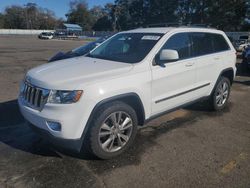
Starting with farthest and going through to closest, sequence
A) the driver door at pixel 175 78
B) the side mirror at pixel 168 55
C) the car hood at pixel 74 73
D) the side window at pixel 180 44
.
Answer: the side window at pixel 180 44
the driver door at pixel 175 78
the side mirror at pixel 168 55
the car hood at pixel 74 73

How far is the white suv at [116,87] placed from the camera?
3.52m

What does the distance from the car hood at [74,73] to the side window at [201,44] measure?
1738mm

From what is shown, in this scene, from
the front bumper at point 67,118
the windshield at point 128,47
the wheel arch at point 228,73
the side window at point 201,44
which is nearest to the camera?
the front bumper at point 67,118

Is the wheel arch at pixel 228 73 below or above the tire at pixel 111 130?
above

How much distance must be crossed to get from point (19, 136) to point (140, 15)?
240 feet

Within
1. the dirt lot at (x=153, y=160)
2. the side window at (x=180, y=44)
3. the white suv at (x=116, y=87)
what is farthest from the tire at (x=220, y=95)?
the side window at (x=180, y=44)

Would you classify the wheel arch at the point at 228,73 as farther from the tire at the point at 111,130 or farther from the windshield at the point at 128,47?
the tire at the point at 111,130

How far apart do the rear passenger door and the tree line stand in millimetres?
15378

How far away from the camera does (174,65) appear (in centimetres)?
463

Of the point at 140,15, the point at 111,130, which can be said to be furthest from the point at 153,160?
the point at 140,15

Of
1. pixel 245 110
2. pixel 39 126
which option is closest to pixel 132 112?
pixel 39 126

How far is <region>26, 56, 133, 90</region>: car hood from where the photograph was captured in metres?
3.60

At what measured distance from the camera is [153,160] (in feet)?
13.1

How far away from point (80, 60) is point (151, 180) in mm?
2348
